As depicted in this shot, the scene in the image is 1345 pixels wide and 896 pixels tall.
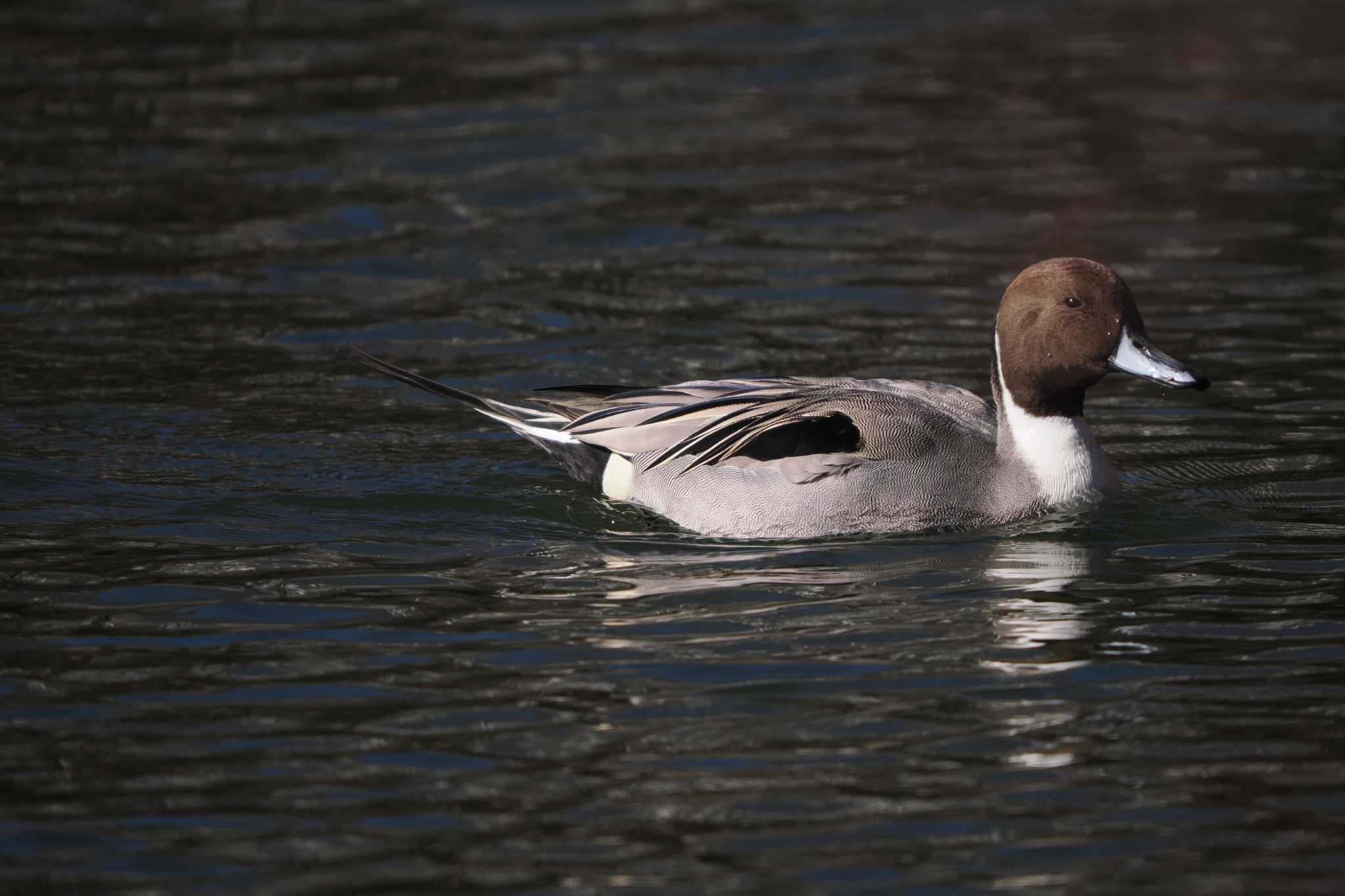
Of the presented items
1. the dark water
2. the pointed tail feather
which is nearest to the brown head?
the dark water

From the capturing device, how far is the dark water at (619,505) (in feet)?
16.0

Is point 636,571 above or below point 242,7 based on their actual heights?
below

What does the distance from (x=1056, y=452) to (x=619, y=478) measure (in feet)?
5.52

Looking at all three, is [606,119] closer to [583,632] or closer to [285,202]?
[285,202]

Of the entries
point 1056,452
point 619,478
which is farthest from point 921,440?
point 619,478

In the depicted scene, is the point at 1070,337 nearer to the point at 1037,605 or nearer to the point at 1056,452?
the point at 1056,452

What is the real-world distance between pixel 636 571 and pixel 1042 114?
790 cm

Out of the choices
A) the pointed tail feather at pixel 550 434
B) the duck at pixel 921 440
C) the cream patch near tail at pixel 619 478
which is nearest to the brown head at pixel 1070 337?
the duck at pixel 921 440

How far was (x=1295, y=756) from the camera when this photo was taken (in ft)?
17.0

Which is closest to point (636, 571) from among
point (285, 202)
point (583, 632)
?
point (583, 632)

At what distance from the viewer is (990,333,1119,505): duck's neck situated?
7.14 m

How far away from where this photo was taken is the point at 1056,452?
23.4 feet

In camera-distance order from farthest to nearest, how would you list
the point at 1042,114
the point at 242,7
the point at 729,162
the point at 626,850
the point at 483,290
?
1. the point at 242,7
2. the point at 1042,114
3. the point at 729,162
4. the point at 483,290
5. the point at 626,850

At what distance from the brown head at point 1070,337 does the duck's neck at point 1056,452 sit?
0.05 m
